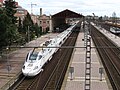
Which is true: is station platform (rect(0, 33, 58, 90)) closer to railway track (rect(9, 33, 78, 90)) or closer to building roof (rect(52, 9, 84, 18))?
railway track (rect(9, 33, 78, 90))

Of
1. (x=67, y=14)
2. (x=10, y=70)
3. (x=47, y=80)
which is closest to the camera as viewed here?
(x=47, y=80)

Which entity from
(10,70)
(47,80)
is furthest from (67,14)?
(47,80)

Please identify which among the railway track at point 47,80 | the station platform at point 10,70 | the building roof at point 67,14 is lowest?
the railway track at point 47,80

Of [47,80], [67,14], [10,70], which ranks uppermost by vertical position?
[67,14]

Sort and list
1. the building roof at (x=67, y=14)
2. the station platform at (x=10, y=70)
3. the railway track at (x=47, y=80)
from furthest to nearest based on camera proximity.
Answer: the building roof at (x=67, y=14) < the station platform at (x=10, y=70) < the railway track at (x=47, y=80)

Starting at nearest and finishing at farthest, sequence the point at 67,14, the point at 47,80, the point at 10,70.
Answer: the point at 47,80, the point at 10,70, the point at 67,14

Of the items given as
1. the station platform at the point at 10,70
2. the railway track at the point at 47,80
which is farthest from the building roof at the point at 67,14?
the railway track at the point at 47,80

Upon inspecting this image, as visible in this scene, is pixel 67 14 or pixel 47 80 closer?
pixel 47 80

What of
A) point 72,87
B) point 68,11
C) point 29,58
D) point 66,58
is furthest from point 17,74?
point 68,11

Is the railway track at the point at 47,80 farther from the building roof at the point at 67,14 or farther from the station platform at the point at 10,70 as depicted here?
A: the building roof at the point at 67,14

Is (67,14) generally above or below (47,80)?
above

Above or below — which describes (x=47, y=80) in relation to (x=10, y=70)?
below

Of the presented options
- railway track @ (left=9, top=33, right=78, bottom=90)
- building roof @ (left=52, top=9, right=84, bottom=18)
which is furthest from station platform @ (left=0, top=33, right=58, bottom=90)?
building roof @ (left=52, top=9, right=84, bottom=18)

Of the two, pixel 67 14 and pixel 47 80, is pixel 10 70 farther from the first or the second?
pixel 67 14
